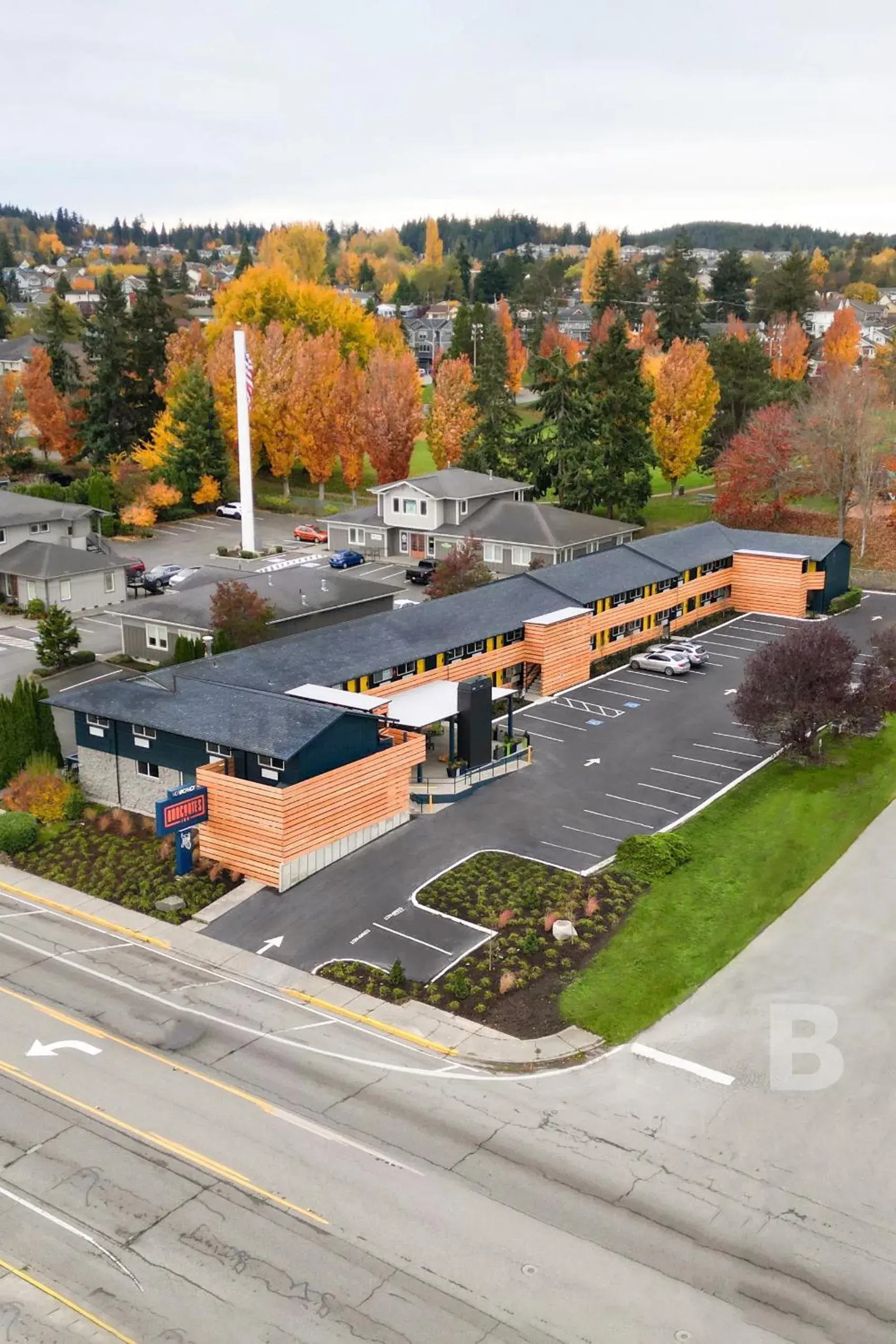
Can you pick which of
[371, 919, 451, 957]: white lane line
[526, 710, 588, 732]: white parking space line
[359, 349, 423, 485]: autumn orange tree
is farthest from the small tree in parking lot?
[359, 349, 423, 485]: autumn orange tree

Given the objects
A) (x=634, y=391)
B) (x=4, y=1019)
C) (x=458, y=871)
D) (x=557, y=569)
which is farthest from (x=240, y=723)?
(x=634, y=391)

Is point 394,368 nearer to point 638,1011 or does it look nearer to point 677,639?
point 677,639

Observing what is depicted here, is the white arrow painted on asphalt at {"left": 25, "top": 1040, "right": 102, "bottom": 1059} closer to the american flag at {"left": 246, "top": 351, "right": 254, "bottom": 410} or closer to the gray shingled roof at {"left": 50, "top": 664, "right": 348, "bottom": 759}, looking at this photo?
the gray shingled roof at {"left": 50, "top": 664, "right": 348, "bottom": 759}

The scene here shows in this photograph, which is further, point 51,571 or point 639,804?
point 51,571

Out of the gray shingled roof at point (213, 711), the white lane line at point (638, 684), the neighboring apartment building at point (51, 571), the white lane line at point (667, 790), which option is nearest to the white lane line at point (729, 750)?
the white lane line at point (667, 790)

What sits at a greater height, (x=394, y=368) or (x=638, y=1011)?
(x=394, y=368)

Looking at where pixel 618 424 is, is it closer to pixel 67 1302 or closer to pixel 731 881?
pixel 731 881

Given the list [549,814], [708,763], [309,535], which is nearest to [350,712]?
[549,814]
